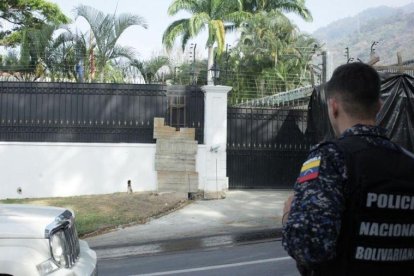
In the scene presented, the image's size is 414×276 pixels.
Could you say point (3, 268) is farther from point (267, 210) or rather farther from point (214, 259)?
point (267, 210)

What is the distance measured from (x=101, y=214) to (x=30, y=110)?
3.92 meters

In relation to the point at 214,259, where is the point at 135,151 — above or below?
above

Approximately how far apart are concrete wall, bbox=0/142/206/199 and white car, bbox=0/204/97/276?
9233 millimetres

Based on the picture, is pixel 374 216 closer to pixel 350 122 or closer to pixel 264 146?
pixel 350 122

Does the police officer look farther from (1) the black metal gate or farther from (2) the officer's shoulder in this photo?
(1) the black metal gate

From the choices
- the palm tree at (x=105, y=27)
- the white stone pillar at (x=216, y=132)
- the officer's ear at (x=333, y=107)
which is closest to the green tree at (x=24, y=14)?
the palm tree at (x=105, y=27)

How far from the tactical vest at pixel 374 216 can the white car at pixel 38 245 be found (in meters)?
2.28

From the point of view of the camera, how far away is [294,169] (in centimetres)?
1513

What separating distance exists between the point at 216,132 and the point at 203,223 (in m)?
3.59

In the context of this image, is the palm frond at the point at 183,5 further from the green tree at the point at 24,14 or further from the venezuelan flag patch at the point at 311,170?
the venezuelan flag patch at the point at 311,170

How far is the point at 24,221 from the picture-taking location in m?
3.85

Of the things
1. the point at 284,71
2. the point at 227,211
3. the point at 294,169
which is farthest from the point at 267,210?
the point at 284,71

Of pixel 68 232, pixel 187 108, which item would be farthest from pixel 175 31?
pixel 68 232

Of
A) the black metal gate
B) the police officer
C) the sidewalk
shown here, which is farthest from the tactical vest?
the black metal gate
